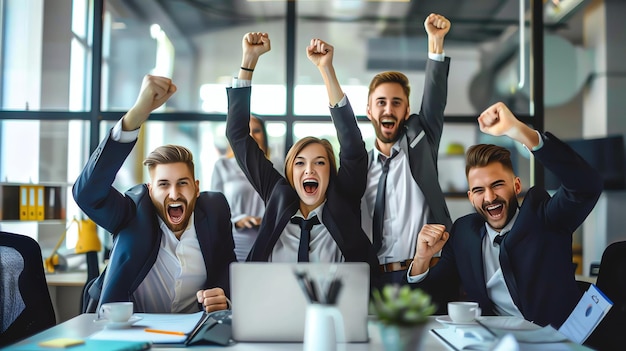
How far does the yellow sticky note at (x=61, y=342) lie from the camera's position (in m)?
1.54

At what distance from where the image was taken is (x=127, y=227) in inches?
99.9

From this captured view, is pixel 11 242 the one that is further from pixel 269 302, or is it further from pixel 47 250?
pixel 47 250

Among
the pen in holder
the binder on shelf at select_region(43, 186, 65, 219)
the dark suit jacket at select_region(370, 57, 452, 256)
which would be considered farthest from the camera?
the binder on shelf at select_region(43, 186, 65, 219)

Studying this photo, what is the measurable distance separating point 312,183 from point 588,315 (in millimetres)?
1282

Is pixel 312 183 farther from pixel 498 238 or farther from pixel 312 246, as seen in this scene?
pixel 498 238

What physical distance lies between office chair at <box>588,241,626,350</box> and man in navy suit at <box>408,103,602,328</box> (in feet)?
0.84

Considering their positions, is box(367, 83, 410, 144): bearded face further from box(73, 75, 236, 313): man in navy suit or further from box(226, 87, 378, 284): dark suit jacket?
box(73, 75, 236, 313): man in navy suit

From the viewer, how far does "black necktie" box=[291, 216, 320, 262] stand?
2.65 meters

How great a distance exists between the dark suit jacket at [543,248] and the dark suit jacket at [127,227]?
90 centimetres

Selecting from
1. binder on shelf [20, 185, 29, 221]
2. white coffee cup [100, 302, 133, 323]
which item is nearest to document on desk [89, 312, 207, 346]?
white coffee cup [100, 302, 133, 323]

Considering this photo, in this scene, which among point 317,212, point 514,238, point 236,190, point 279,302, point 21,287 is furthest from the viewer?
point 236,190

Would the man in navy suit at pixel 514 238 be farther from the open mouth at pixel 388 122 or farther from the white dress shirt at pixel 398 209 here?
the open mouth at pixel 388 122

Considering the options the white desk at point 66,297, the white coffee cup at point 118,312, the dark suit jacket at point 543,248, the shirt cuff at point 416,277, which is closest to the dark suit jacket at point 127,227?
the white coffee cup at point 118,312

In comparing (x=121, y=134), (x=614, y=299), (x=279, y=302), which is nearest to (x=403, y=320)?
(x=279, y=302)
